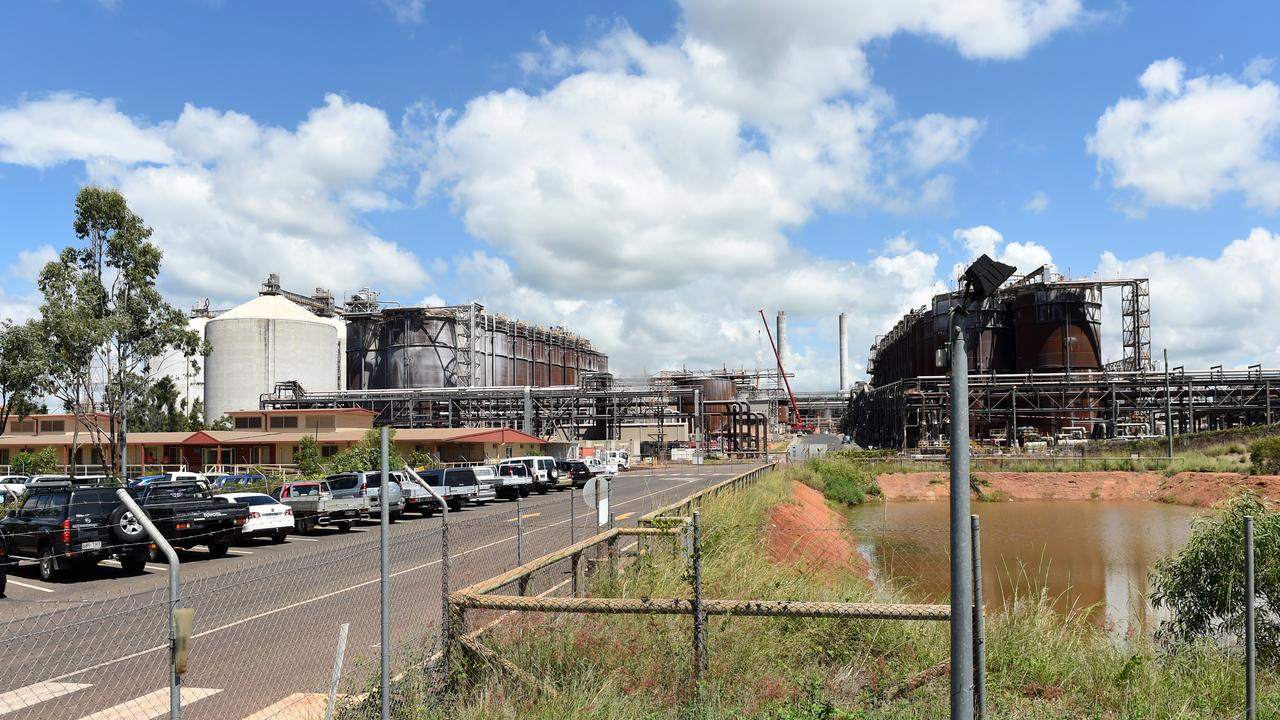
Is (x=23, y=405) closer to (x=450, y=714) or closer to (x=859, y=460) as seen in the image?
(x=859, y=460)

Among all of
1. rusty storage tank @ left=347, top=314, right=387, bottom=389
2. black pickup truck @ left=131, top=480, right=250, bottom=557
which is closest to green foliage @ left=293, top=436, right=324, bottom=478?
black pickup truck @ left=131, top=480, right=250, bottom=557

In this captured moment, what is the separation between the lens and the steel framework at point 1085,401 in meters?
71.2

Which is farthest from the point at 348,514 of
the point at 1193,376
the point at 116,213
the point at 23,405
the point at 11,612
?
the point at 1193,376

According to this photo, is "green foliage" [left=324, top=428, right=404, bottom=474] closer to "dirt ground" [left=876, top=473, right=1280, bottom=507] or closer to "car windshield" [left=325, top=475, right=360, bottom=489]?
"car windshield" [left=325, top=475, right=360, bottom=489]

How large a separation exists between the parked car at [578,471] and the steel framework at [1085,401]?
3065 centimetres

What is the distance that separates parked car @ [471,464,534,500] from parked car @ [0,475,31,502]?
659 inches

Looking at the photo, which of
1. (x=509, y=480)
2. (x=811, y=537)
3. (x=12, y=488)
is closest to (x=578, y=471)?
(x=509, y=480)

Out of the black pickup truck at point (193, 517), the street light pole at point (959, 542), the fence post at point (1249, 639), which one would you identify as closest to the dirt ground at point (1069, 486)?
the black pickup truck at point (193, 517)

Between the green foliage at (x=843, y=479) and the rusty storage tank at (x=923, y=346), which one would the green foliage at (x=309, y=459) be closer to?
the green foliage at (x=843, y=479)

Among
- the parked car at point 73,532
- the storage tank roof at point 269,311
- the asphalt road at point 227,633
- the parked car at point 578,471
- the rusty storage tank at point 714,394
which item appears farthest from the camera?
the rusty storage tank at point 714,394

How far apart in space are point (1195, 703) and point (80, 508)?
1883 centimetres

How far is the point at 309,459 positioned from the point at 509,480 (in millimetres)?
15099

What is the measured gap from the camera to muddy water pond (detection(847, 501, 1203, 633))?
56.9ft

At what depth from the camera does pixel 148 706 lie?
8.31m
